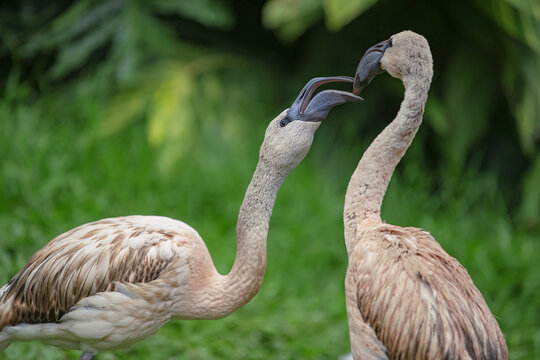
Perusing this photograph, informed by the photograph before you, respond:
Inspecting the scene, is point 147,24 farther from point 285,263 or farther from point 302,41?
point 285,263

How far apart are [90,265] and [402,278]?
1377mm

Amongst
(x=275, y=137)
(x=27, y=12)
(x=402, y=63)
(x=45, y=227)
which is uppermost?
(x=27, y=12)

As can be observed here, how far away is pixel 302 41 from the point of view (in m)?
7.14

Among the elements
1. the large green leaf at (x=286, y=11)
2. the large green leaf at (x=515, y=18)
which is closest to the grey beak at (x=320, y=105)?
the large green leaf at (x=286, y=11)

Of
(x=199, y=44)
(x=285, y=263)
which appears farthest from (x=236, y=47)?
(x=285, y=263)

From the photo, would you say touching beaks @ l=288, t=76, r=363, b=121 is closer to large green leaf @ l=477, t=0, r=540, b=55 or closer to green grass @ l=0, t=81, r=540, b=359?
green grass @ l=0, t=81, r=540, b=359

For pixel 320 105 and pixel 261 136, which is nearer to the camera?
pixel 320 105

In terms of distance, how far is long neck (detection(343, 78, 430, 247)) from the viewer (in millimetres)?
2816

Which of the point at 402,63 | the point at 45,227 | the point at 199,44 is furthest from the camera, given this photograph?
the point at 199,44

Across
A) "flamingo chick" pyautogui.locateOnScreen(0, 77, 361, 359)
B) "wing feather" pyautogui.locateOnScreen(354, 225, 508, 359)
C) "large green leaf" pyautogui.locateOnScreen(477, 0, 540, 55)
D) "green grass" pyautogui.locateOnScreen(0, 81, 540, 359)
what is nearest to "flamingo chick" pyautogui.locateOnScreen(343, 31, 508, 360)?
"wing feather" pyautogui.locateOnScreen(354, 225, 508, 359)

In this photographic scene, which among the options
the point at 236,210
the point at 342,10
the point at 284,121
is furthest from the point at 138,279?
the point at 342,10

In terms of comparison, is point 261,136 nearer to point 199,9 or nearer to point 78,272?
point 199,9

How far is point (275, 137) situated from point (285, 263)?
2.62m

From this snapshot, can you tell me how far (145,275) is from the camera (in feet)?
9.45
